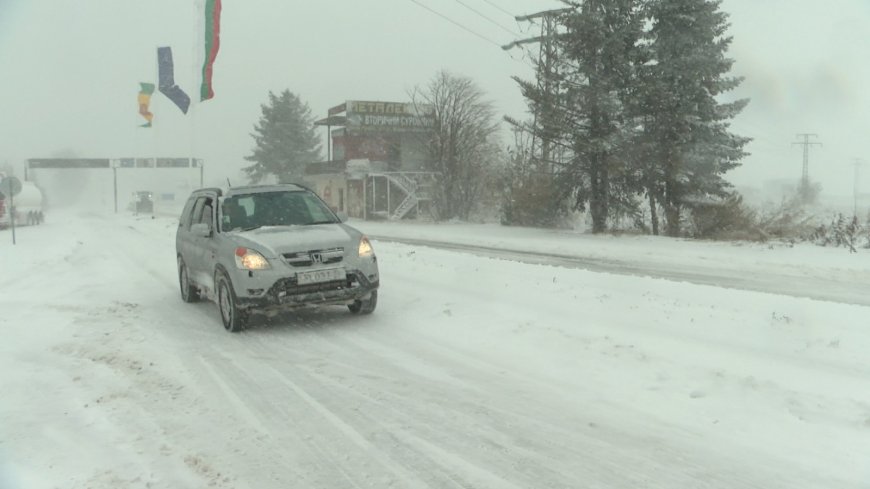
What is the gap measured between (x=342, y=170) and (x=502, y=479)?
4447 centimetres

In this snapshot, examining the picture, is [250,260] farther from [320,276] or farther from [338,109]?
[338,109]

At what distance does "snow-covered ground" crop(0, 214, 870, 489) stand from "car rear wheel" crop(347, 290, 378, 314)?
15 centimetres

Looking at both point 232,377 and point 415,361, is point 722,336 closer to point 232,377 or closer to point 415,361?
point 415,361

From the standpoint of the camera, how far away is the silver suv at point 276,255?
7031 millimetres

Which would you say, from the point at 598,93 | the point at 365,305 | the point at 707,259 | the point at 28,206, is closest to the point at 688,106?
the point at 598,93

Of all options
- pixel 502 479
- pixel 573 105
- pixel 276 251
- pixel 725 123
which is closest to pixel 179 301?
pixel 276 251

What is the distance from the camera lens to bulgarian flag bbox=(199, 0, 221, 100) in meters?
27.4

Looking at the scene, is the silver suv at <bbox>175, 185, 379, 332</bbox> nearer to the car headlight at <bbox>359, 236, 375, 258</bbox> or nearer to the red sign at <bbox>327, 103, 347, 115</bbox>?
the car headlight at <bbox>359, 236, 375, 258</bbox>

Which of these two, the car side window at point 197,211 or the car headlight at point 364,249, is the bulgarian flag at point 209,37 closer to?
the car side window at point 197,211

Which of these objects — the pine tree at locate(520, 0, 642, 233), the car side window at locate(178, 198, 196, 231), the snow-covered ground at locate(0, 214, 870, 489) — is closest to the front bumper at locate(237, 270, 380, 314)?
the snow-covered ground at locate(0, 214, 870, 489)

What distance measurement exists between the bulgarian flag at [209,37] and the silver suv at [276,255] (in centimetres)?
2184

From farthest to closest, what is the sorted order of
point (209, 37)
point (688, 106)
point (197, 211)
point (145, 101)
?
point (145, 101) → point (209, 37) → point (688, 106) → point (197, 211)

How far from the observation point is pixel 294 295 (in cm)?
704

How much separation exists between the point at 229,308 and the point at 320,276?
1.25 meters
